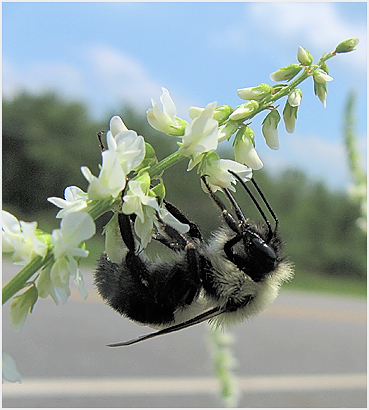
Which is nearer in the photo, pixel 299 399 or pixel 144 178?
pixel 144 178

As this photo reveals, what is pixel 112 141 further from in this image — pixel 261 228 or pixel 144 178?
pixel 261 228

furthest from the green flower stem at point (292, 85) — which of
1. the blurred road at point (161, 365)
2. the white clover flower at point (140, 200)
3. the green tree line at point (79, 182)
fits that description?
the green tree line at point (79, 182)

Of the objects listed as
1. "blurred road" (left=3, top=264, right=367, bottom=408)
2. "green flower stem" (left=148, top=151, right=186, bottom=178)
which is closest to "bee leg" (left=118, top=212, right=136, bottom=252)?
"green flower stem" (left=148, top=151, right=186, bottom=178)

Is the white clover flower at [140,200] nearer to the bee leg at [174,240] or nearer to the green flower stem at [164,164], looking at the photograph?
the green flower stem at [164,164]

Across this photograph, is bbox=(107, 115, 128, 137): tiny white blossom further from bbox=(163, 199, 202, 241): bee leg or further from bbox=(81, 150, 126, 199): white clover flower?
bbox=(163, 199, 202, 241): bee leg

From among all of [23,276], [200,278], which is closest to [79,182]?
[200,278]

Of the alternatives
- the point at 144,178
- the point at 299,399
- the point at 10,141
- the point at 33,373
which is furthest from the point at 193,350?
the point at 10,141

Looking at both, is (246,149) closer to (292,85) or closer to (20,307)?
(292,85)
